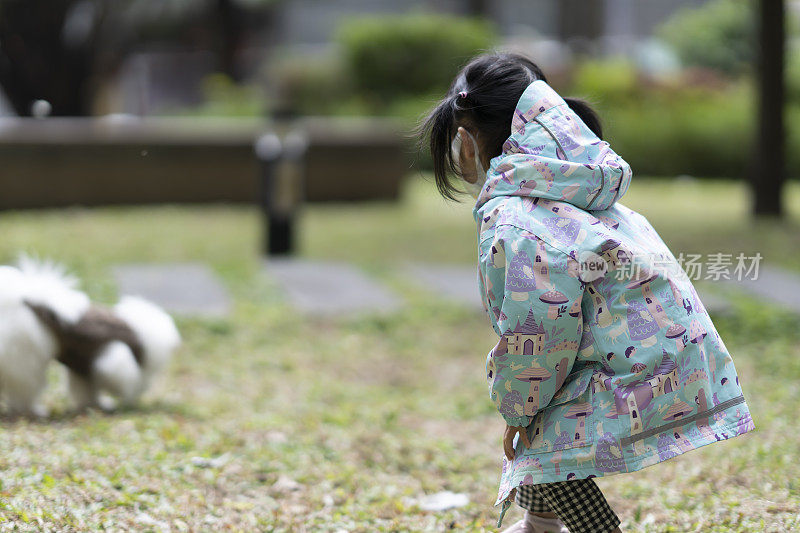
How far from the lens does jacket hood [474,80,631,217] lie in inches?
97.7

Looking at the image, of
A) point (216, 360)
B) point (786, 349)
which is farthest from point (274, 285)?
point (786, 349)

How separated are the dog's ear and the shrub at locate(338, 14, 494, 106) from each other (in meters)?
15.2

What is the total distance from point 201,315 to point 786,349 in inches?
146

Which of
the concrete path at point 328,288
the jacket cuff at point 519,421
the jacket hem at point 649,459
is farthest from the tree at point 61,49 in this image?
the jacket hem at point 649,459

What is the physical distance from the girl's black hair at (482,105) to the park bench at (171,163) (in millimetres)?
7813

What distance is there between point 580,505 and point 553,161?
35.7 inches

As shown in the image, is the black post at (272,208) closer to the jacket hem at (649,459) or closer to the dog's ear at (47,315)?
the dog's ear at (47,315)

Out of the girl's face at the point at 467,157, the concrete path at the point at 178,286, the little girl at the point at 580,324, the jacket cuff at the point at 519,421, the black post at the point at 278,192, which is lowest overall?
the concrete path at the point at 178,286

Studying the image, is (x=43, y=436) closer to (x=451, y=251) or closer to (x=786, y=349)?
(x=786, y=349)

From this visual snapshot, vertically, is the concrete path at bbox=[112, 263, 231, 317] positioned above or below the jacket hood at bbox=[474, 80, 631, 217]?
below

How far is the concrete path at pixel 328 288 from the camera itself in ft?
23.5

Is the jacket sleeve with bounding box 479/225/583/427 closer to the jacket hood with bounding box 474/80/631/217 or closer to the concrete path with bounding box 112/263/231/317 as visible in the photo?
the jacket hood with bounding box 474/80/631/217

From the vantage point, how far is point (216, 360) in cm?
584

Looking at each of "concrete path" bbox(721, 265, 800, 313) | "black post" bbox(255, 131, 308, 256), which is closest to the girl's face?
"concrete path" bbox(721, 265, 800, 313)
